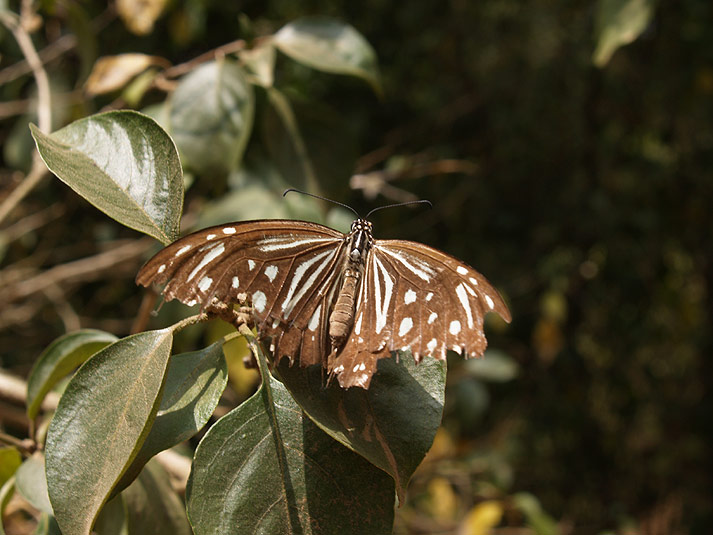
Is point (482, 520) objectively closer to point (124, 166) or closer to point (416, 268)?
point (416, 268)

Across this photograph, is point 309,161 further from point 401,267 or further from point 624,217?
point 624,217

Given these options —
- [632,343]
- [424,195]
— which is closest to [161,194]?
[424,195]

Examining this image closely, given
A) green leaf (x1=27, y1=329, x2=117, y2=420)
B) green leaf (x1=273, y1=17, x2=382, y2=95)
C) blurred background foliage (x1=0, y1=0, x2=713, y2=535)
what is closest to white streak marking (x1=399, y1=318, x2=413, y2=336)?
green leaf (x1=27, y1=329, x2=117, y2=420)

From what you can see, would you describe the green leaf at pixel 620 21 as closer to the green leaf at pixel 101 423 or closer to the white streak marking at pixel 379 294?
the white streak marking at pixel 379 294

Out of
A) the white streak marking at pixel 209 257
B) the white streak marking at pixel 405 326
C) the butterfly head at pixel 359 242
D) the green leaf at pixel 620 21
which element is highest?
the green leaf at pixel 620 21

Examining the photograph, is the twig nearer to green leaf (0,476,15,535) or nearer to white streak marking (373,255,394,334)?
green leaf (0,476,15,535)

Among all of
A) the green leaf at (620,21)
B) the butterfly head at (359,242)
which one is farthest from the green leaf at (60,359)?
the green leaf at (620,21)

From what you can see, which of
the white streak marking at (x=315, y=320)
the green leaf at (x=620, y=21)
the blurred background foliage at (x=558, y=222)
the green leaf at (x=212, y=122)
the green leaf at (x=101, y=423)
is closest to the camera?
the green leaf at (x=101, y=423)
